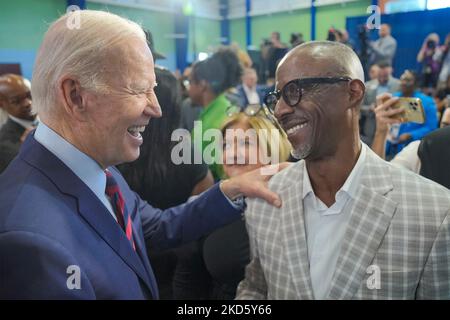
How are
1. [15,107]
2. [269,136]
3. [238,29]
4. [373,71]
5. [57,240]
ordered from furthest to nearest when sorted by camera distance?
[15,107]
[269,136]
[238,29]
[373,71]
[57,240]

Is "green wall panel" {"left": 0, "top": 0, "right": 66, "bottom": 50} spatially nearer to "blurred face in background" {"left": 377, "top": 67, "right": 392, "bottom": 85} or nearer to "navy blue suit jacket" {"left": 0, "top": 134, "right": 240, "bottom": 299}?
"navy blue suit jacket" {"left": 0, "top": 134, "right": 240, "bottom": 299}

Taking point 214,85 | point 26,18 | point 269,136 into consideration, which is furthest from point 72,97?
point 214,85

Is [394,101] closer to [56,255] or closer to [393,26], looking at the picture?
[393,26]

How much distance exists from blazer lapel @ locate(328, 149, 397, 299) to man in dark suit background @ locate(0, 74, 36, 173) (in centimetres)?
108

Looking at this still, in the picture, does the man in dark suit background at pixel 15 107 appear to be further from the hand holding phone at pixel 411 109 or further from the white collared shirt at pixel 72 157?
the hand holding phone at pixel 411 109

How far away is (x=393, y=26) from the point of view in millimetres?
846

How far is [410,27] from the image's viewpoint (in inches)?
33.5

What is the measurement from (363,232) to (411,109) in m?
0.30

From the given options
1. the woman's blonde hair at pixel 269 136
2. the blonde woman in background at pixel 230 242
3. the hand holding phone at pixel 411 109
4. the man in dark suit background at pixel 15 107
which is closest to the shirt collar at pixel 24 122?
A: the man in dark suit background at pixel 15 107

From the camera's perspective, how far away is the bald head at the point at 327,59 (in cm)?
80

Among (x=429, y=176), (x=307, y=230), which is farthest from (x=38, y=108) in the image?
(x=429, y=176)

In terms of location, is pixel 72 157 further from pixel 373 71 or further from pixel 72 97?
pixel 373 71

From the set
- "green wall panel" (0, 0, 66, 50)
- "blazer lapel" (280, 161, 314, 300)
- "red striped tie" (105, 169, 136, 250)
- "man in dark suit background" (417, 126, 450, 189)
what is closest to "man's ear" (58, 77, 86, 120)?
"red striped tie" (105, 169, 136, 250)
